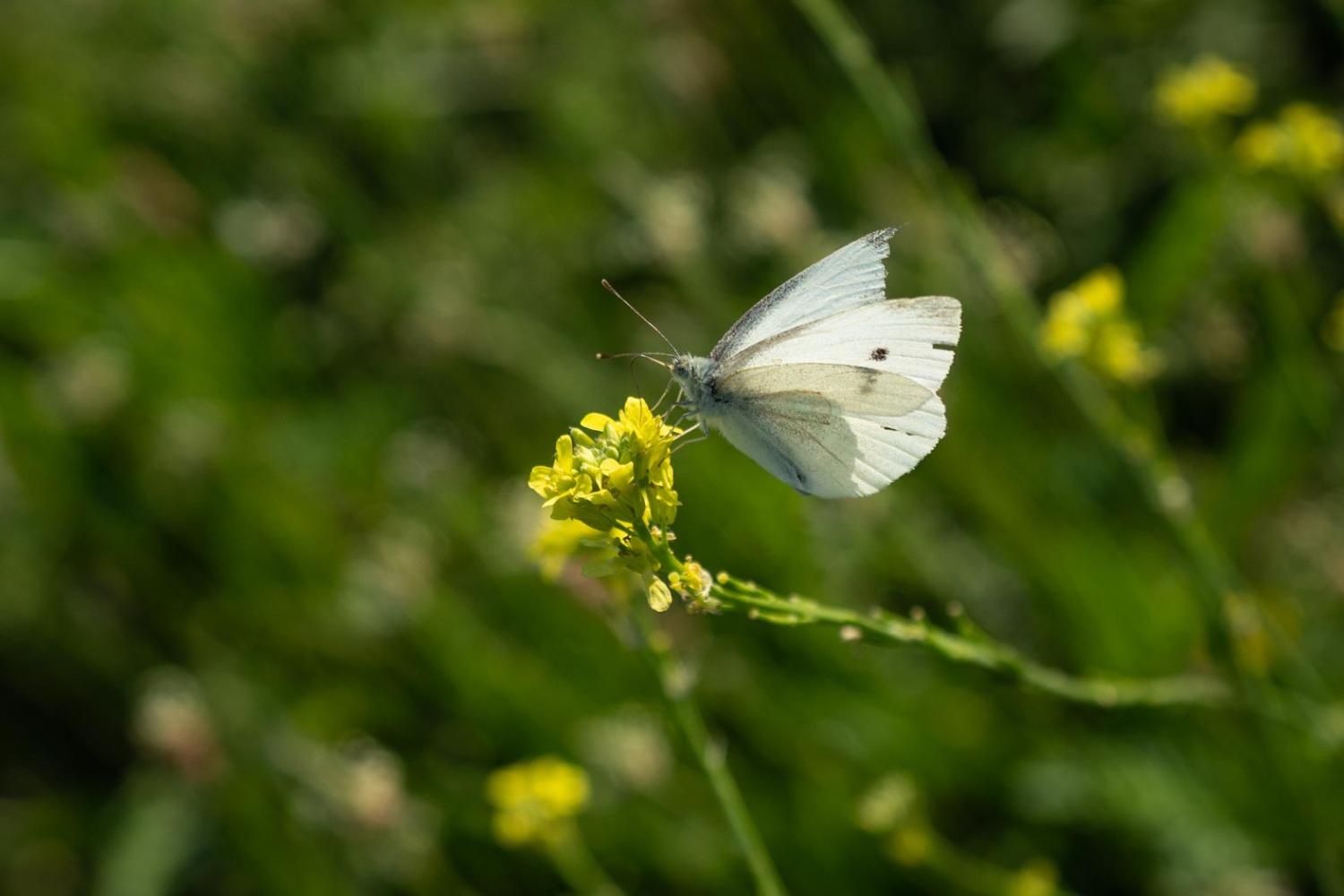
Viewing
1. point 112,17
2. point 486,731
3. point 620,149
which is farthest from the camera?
point 112,17

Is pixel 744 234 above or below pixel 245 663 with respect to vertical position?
above

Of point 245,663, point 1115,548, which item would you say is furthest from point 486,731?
point 1115,548

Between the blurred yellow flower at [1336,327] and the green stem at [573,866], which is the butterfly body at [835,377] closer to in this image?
the green stem at [573,866]

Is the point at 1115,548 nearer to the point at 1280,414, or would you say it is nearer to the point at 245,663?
the point at 1280,414

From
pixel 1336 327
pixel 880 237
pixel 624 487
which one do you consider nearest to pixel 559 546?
pixel 624 487

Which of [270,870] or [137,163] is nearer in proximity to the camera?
[270,870]

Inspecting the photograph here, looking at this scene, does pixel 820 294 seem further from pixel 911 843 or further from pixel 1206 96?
pixel 1206 96
